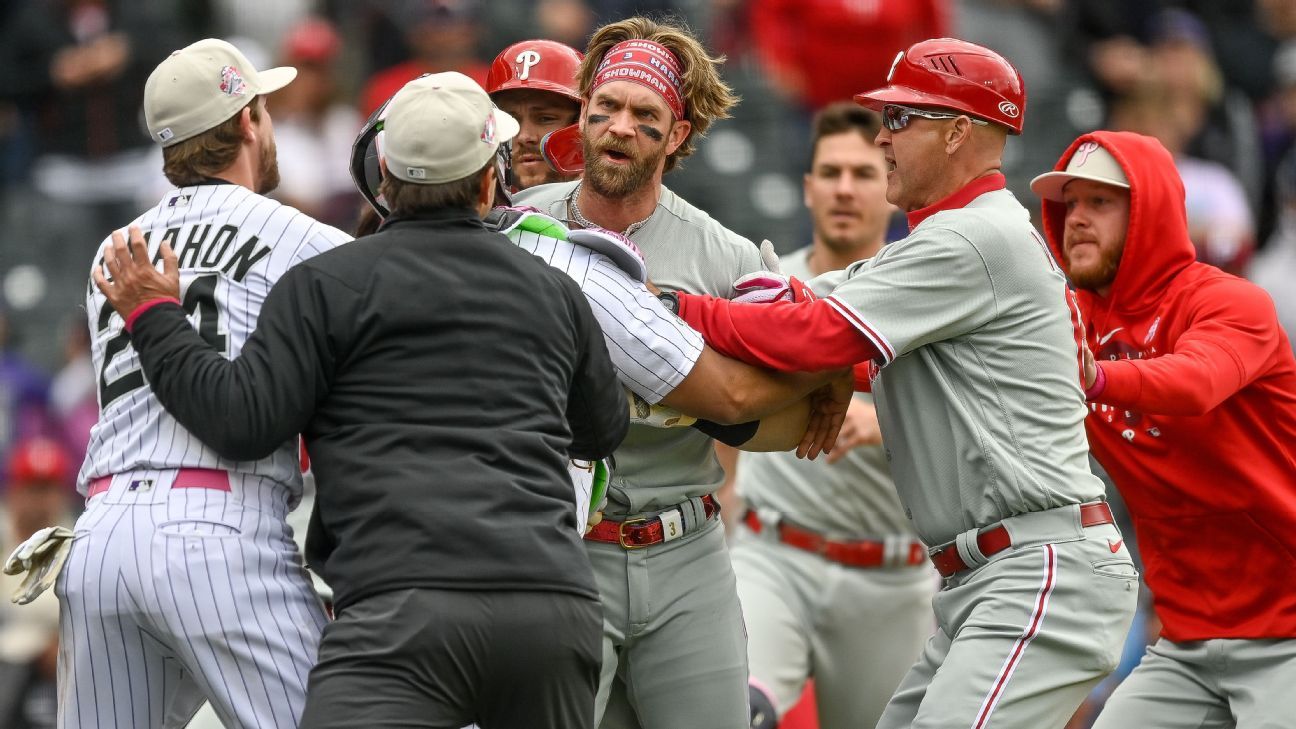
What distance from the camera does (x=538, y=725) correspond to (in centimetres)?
410

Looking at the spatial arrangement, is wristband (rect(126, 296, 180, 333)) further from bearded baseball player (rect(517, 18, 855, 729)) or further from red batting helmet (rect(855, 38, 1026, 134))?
red batting helmet (rect(855, 38, 1026, 134))

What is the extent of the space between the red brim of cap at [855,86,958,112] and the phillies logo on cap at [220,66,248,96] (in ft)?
5.91

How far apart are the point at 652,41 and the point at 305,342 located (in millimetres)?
1908

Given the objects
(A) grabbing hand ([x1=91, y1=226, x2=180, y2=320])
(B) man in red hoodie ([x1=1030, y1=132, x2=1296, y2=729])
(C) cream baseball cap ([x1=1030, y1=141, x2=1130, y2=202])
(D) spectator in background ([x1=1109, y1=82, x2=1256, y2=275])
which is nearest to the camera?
(A) grabbing hand ([x1=91, y1=226, x2=180, y2=320])

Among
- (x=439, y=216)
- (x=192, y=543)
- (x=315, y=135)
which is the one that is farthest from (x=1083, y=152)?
(x=315, y=135)

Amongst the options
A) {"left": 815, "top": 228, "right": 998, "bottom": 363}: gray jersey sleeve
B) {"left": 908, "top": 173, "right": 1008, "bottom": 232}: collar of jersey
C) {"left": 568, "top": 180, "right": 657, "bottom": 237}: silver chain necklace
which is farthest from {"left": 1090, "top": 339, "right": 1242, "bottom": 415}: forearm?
{"left": 568, "top": 180, "right": 657, "bottom": 237}: silver chain necklace

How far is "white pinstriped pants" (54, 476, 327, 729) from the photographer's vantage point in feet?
Answer: 13.8

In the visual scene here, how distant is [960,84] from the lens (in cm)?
510

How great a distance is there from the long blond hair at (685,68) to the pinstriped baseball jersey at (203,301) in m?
1.39

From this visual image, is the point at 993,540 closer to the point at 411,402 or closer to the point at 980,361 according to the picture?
the point at 980,361

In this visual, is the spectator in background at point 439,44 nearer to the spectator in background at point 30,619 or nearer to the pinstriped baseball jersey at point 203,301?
the spectator in background at point 30,619

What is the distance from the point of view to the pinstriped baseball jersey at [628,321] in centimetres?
473

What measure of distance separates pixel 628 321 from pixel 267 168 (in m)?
1.07

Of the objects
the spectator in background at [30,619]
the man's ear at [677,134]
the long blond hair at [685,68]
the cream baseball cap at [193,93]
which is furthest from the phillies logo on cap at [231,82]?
the spectator in background at [30,619]
